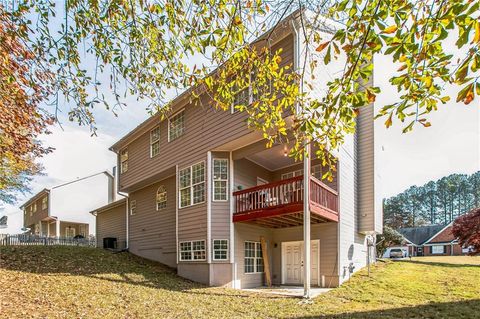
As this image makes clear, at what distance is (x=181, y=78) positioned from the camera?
523cm

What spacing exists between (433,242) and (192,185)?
145ft

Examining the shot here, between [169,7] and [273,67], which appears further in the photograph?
[273,67]

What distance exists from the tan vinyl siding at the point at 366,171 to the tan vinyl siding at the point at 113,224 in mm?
13279

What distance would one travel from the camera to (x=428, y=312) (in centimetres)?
905

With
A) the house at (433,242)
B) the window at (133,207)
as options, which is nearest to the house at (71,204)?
the window at (133,207)

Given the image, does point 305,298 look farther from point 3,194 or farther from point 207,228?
point 3,194

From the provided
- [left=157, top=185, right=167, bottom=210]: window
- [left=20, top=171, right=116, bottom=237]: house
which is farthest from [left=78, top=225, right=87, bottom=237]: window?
[left=157, top=185, right=167, bottom=210]: window

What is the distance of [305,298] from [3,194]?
27.0 meters

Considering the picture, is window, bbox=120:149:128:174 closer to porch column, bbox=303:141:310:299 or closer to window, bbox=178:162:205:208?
window, bbox=178:162:205:208

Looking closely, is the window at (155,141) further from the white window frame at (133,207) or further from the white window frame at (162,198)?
the white window frame at (133,207)

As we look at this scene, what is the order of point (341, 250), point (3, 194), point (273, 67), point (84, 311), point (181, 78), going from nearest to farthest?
1. point (273, 67)
2. point (181, 78)
3. point (84, 311)
4. point (341, 250)
5. point (3, 194)

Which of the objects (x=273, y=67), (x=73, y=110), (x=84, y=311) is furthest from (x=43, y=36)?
(x=84, y=311)

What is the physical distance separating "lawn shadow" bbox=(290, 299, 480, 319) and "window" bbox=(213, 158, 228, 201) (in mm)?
6282

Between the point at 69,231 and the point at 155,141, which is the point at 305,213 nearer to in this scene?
the point at 155,141
